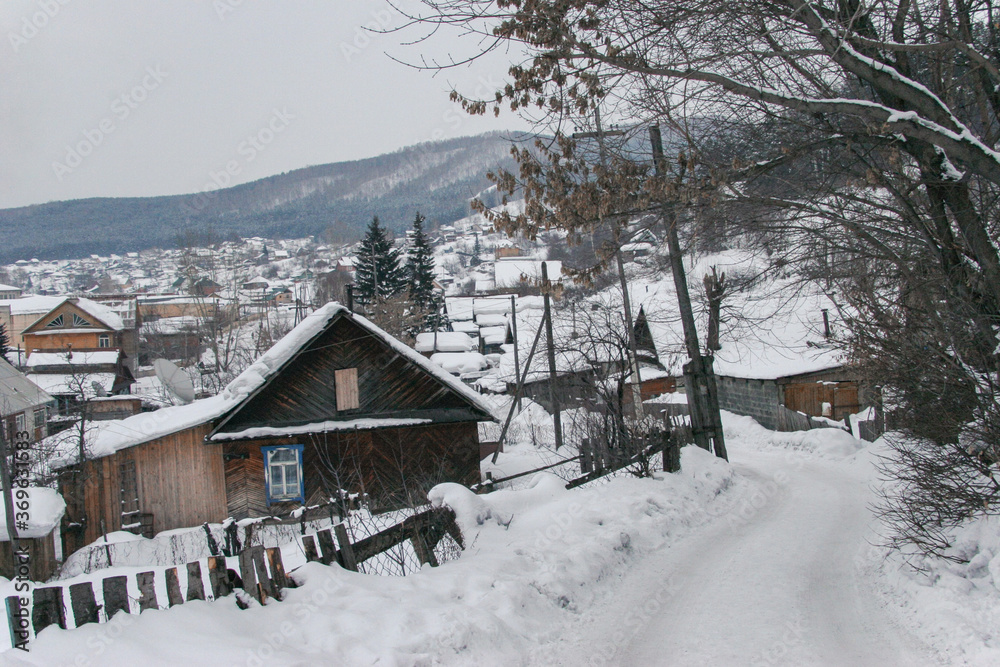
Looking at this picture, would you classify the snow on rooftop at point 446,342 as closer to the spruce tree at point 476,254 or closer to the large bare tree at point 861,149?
the large bare tree at point 861,149

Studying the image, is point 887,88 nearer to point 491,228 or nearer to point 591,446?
point 491,228

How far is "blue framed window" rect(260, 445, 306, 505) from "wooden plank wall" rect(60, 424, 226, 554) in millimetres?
1452

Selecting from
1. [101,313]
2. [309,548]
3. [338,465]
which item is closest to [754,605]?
[309,548]

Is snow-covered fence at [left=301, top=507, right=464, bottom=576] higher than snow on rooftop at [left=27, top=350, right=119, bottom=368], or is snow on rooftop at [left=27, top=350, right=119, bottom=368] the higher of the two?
snow on rooftop at [left=27, top=350, right=119, bottom=368]

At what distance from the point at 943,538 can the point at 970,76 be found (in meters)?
5.08

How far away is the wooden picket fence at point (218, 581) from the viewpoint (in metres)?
4.41

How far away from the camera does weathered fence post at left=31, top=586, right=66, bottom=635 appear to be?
4383 millimetres

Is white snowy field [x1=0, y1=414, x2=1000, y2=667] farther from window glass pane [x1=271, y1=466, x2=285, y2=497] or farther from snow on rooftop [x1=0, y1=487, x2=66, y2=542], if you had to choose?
snow on rooftop [x1=0, y1=487, x2=66, y2=542]

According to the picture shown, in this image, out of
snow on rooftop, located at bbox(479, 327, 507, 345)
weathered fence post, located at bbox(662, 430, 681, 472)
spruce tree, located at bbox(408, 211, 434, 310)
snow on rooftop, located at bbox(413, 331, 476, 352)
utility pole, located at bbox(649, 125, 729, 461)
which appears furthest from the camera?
snow on rooftop, located at bbox(479, 327, 507, 345)

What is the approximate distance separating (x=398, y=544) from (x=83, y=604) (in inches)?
120

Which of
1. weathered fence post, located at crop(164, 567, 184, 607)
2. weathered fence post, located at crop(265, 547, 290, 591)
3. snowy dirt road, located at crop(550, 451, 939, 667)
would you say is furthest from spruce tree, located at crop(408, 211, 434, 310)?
weathered fence post, located at crop(164, 567, 184, 607)

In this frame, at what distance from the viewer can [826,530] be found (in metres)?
9.92

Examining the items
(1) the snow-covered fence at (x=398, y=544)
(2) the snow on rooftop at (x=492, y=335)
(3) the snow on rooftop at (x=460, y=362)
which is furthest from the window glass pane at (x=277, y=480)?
(2) the snow on rooftop at (x=492, y=335)

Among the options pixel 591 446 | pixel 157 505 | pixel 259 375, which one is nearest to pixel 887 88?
pixel 591 446
